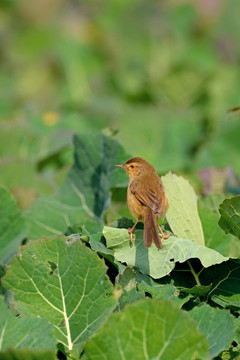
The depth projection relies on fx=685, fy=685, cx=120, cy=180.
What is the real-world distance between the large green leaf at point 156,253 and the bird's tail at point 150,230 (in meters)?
0.06

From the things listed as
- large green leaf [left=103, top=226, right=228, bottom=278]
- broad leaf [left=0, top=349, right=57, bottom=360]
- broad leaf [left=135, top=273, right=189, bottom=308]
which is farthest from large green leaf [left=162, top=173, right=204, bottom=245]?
broad leaf [left=0, top=349, right=57, bottom=360]

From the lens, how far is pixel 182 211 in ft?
8.57

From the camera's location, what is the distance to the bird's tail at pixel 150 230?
2.37 meters

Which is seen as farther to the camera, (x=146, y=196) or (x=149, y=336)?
(x=146, y=196)

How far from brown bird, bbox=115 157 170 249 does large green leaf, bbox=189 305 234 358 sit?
1.25 ft

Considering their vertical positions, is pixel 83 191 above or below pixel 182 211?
above

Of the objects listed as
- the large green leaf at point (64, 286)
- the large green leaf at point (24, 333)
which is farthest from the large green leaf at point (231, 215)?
the large green leaf at point (24, 333)

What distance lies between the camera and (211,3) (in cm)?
1262

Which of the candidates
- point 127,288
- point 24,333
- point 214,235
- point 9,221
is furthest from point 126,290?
point 9,221

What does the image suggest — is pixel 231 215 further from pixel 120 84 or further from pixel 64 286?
pixel 120 84

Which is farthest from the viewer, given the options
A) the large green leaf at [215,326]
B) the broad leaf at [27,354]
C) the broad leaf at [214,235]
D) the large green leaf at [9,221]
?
the large green leaf at [9,221]

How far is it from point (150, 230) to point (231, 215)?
0.96 ft

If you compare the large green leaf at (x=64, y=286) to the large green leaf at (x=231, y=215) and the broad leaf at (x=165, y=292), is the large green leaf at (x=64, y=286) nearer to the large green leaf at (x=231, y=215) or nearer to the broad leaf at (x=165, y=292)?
the broad leaf at (x=165, y=292)

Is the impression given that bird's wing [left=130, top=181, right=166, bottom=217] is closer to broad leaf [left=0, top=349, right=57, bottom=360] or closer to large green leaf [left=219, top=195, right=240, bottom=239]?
large green leaf [left=219, top=195, right=240, bottom=239]
